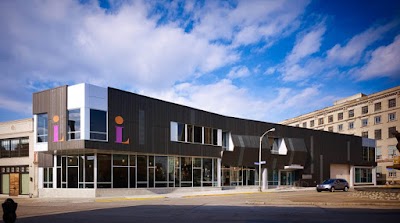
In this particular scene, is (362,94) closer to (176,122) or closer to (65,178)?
(176,122)

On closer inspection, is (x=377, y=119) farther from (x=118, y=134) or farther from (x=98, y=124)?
(x=98, y=124)

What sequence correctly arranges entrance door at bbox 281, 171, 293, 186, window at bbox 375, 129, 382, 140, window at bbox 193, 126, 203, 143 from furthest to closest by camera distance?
window at bbox 375, 129, 382, 140 → entrance door at bbox 281, 171, 293, 186 → window at bbox 193, 126, 203, 143

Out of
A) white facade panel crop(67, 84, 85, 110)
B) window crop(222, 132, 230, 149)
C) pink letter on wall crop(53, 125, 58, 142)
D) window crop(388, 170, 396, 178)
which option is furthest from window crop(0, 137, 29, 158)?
window crop(388, 170, 396, 178)

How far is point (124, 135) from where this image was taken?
108 feet

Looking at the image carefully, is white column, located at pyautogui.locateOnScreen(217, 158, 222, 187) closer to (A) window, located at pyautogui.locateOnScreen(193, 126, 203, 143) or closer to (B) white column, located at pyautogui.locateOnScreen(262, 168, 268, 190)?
(A) window, located at pyautogui.locateOnScreen(193, 126, 203, 143)

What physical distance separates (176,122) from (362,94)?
6459cm

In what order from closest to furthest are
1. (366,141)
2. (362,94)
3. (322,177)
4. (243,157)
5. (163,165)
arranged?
(163,165), (243,157), (322,177), (366,141), (362,94)

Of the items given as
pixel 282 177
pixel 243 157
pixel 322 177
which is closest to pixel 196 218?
pixel 243 157

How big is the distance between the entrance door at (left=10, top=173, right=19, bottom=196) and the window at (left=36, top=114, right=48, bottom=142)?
7106 mm

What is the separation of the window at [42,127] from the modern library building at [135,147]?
87 millimetres

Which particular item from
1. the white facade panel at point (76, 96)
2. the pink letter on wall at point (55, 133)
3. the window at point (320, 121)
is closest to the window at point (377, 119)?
the window at point (320, 121)

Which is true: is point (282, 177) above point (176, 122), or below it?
below

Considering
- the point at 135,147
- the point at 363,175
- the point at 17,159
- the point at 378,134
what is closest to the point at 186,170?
the point at 135,147

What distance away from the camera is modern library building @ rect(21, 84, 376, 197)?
31.3 m
